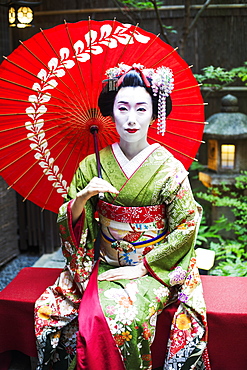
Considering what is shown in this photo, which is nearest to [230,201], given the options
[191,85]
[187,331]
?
[191,85]

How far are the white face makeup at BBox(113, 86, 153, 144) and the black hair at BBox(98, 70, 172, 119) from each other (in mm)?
26

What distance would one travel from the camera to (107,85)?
237 cm

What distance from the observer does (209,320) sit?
232 cm

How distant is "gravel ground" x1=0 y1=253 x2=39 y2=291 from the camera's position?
14.5 feet

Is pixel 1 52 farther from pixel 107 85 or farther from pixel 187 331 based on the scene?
pixel 187 331

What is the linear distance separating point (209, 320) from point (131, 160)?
0.99 meters

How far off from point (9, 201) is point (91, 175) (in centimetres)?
269

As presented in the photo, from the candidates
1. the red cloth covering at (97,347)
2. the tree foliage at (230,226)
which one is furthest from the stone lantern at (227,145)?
the red cloth covering at (97,347)

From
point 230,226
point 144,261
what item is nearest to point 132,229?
point 144,261

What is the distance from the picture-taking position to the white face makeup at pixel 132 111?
2.28 metres

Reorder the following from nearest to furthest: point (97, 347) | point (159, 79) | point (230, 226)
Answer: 1. point (97, 347)
2. point (159, 79)
3. point (230, 226)

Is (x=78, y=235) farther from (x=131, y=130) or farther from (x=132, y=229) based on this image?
(x=131, y=130)

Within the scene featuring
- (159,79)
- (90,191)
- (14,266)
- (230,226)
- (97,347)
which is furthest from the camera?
(14,266)

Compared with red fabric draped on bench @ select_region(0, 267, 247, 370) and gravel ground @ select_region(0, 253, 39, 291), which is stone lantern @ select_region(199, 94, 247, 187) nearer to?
red fabric draped on bench @ select_region(0, 267, 247, 370)
